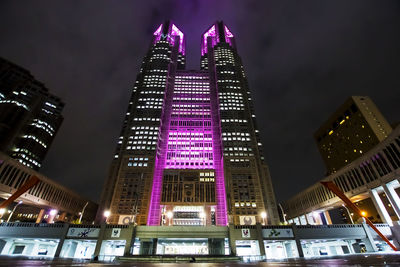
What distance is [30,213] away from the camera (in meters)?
114

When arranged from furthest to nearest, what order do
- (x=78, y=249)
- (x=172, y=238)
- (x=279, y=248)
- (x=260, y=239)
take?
(x=279, y=248), (x=172, y=238), (x=78, y=249), (x=260, y=239)

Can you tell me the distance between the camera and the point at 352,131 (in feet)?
300

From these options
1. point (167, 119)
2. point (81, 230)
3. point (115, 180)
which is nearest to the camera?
point (81, 230)

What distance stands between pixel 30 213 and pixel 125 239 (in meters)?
109

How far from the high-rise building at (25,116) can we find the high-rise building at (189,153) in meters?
55.8

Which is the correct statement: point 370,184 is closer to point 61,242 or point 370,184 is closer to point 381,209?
point 381,209

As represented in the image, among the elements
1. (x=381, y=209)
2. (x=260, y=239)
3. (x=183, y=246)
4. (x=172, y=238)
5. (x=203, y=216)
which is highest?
(x=203, y=216)

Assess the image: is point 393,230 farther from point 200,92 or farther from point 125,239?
point 200,92

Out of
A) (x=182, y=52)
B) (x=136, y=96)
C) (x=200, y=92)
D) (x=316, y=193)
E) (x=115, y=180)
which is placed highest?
(x=182, y=52)

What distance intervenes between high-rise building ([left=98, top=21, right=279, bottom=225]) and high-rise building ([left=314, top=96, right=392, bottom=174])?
39.8 m

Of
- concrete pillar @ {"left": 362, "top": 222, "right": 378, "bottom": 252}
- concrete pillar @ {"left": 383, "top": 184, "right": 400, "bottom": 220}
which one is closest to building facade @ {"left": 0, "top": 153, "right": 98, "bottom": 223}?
concrete pillar @ {"left": 362, "top": 222, "right": 378, "bottom": 252}

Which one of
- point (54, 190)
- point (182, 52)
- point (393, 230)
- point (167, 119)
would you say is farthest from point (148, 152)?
point (182, 52)

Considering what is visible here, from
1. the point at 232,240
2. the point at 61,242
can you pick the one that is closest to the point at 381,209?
the point at 232,240

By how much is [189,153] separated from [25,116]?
301 ft
